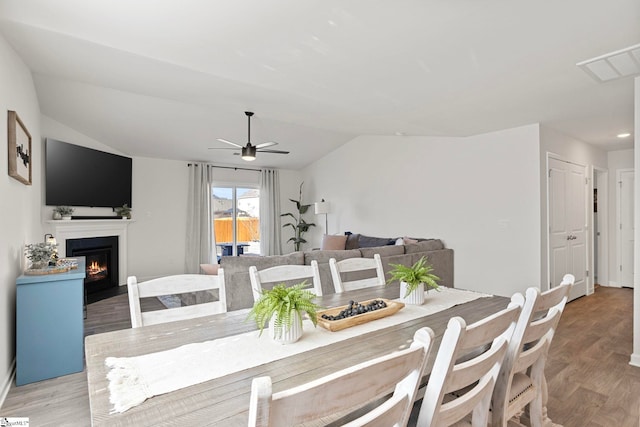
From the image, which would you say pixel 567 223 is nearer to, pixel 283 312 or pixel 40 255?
pixel 283 312

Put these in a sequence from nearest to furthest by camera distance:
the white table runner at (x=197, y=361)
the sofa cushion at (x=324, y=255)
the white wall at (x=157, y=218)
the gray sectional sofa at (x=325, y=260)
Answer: the white table runner at (x=197, y=361)
the gray sectional sofa at (x=325, y=260)
the sofa cushion at (x=324, y=255)
the white wall at (x=157, y=218)

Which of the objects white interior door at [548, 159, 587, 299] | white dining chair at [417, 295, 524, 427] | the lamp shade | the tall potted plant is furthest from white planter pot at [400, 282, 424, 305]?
the tall potted plant

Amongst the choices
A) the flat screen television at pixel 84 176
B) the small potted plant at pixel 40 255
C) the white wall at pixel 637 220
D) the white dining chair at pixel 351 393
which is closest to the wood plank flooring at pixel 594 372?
the white wall at pixel 637 220

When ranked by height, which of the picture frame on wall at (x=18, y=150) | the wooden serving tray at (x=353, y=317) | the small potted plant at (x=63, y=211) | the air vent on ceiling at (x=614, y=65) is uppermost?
the air vent on ceiling at (x=614, y=65)

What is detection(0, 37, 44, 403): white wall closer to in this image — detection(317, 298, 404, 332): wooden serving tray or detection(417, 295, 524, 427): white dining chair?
detection(317, 298, 404, 332): wooden serving tray

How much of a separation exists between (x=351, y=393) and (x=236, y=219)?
7356 millimetres

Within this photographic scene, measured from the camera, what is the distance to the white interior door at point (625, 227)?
5.54m

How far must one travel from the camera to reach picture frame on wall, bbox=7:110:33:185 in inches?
101

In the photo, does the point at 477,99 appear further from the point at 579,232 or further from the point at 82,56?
the point at 82,56

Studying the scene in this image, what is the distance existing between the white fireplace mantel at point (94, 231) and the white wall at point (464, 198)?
4281 mm

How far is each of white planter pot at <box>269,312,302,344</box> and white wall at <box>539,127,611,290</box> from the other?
401 cm

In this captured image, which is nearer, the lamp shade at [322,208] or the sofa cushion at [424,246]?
the sofa cushion at [424,246]

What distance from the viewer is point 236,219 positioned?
777cm

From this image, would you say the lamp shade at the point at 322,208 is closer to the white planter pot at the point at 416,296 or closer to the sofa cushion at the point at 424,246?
the sofa cushion at the point at 424,246
